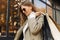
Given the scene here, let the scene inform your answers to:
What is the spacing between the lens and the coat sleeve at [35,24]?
8.46ft

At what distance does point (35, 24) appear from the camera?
2600 millimetres

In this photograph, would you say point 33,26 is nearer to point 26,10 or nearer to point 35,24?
point 35,24

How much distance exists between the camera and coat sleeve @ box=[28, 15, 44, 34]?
2578 mm

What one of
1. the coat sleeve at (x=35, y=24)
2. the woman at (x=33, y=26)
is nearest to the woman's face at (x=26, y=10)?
the woman at (x=33, y=26)

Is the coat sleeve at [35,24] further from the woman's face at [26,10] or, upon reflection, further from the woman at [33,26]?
the woman's face at [26,10]

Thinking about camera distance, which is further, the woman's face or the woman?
the woman's face

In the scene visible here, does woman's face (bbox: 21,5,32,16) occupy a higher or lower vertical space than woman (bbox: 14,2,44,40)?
higher

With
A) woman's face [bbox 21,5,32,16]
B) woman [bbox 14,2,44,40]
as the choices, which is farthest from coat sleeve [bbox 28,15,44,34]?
woman's face [bbox 21,5,32,16]

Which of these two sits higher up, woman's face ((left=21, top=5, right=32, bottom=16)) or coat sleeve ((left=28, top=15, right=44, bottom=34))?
woman's face ((left=21, top=5, right=32, bottom=16))

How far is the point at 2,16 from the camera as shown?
552 centimetres

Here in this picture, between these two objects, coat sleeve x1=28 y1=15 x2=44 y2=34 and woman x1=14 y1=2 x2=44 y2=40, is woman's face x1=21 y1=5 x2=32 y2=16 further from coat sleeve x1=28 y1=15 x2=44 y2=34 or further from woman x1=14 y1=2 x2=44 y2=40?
coat sleeve x1=28 y1=15 x2=44 y2=34

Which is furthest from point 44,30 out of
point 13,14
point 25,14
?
point 13,14

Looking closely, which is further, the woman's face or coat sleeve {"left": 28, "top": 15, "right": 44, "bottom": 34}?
the woman's face

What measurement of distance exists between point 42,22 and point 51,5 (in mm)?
3218
